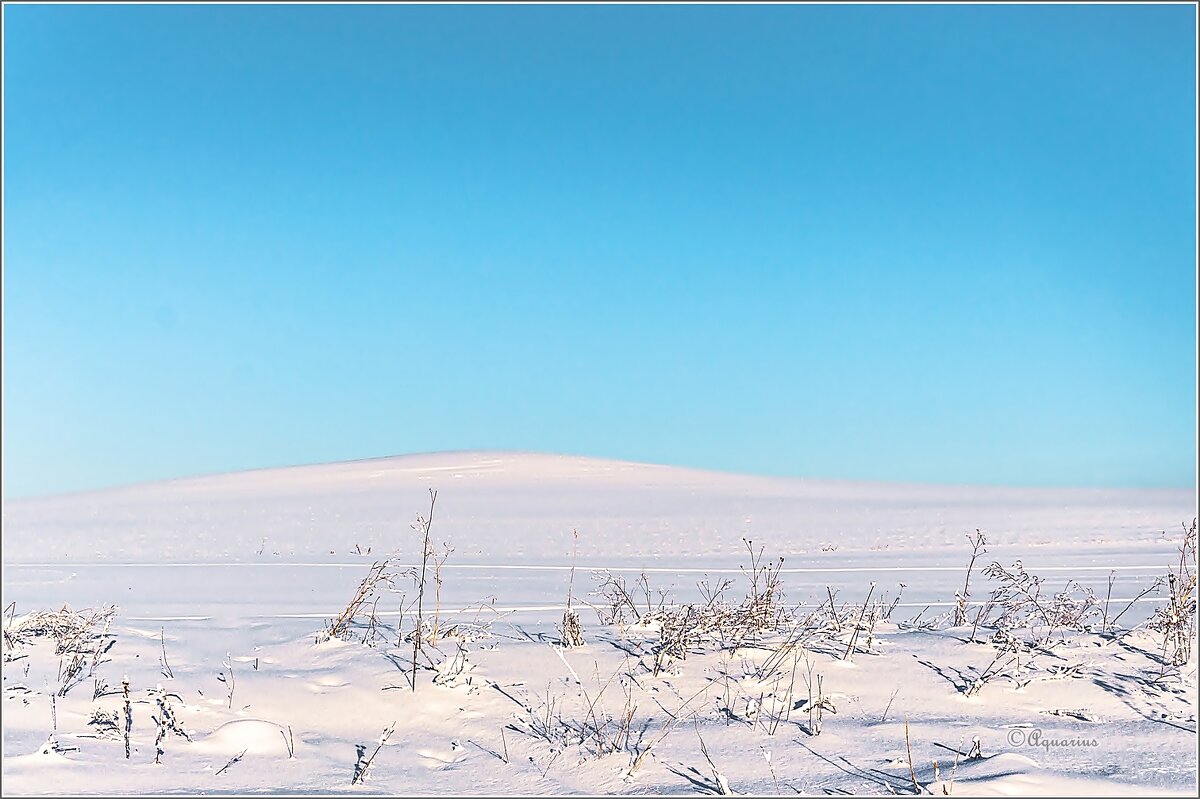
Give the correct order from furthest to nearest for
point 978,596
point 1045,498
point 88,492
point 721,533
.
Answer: point 88,492
point 1045,498
point 721,533
point 978,596

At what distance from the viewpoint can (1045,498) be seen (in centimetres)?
2544

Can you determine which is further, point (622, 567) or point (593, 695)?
point (622, 567)

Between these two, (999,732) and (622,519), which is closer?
(999,732)

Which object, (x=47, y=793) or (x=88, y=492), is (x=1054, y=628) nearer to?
(x=47, y=793)

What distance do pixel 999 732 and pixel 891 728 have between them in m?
0.46

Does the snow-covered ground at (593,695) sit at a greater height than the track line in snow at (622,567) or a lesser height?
greater

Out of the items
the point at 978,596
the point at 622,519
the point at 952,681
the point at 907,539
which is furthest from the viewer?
the point at 622,519

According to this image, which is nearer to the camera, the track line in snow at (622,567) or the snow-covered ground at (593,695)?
the snow-covered ground at (593,695)

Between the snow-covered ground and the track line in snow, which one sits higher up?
the snow-covered ground

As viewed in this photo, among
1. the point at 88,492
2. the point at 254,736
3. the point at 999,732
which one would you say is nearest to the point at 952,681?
the point at 999,732

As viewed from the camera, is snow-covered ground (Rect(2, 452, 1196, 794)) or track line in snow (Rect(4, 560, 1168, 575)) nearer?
snow-covered ground (Rect(2, 452, 1196, 794))

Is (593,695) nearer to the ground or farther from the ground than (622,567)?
farther from the ground

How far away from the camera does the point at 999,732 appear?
13.6ft

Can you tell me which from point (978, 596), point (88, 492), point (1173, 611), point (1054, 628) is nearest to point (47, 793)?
point (1054, 628)
